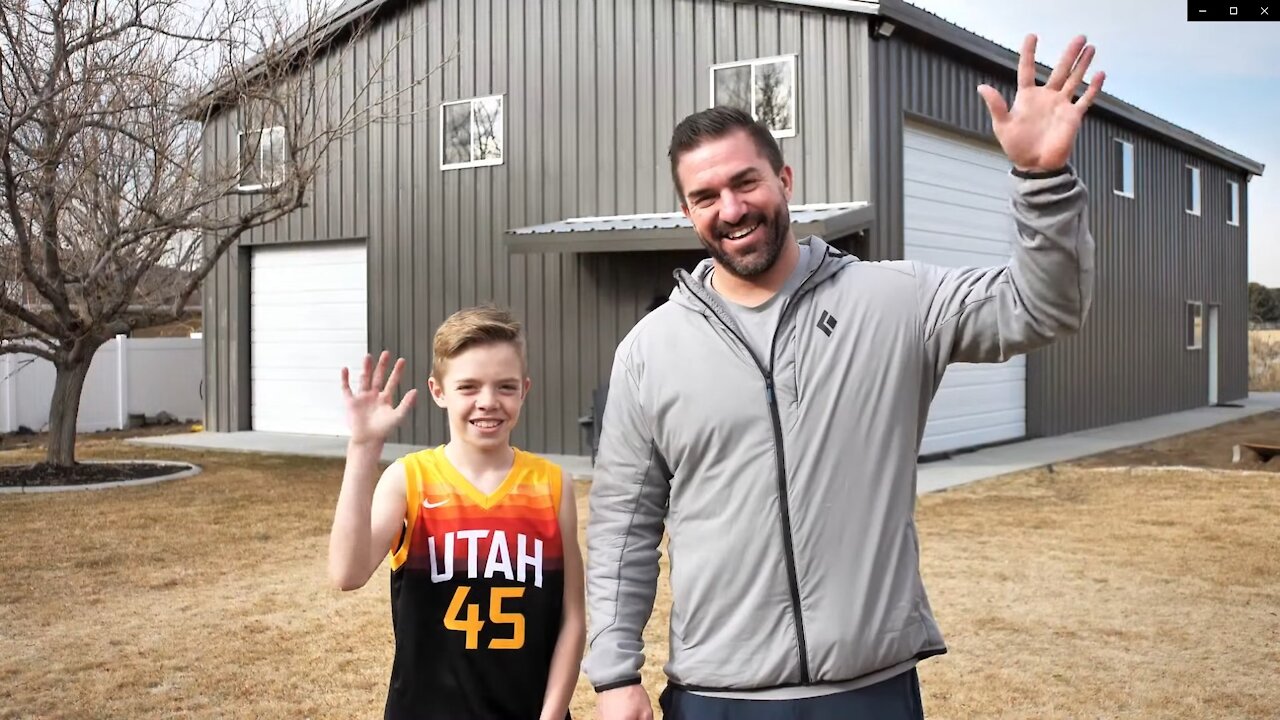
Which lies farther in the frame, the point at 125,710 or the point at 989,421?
the point at 989,421

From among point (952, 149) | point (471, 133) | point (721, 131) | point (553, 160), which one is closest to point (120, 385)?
point (471, 133)

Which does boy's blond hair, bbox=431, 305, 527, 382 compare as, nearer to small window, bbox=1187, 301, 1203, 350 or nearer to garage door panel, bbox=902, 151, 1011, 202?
garage door panel, bbox=902, 151, 1011, 202

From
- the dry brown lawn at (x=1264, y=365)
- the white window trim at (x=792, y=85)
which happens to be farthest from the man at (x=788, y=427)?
the dry brown lawn at (x=1264, y=365)

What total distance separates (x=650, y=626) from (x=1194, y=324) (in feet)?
64.4

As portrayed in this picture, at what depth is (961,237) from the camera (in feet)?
46.4

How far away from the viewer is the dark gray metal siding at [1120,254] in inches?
490

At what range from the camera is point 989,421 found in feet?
48.1

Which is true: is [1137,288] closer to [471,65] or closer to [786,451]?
[471,65]

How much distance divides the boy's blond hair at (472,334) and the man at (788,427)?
361mm

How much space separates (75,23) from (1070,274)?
1076 cm

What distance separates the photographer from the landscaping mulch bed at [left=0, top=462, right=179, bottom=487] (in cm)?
1116

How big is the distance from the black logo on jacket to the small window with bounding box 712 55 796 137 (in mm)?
10292

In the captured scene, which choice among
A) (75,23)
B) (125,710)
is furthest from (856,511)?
(75,23)

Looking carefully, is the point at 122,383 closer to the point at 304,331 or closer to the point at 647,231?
the point at 304,331
